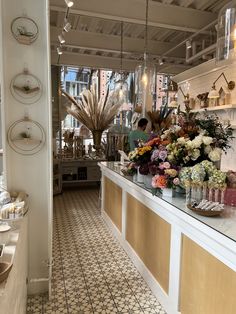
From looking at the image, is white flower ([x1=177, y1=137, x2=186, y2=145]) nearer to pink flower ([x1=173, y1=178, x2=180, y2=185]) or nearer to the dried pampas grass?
pink flower ([x1=173, y1=178, x2=180, y2=185])

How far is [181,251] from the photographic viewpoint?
1869 millimetres

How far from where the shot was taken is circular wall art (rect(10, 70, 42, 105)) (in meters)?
2.19

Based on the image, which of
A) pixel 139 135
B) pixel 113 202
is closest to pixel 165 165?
pixel 113 202

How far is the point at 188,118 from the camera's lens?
2.29 meters

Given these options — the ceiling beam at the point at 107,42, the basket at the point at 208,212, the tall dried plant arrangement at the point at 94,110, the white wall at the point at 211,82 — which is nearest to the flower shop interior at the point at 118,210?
the basket at the point at 208,212

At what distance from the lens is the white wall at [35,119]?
2.16 m

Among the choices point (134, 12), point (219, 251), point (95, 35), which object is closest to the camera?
point (219, 251)

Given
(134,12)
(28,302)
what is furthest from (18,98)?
(134,12)

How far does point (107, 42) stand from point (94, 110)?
5.11 ft

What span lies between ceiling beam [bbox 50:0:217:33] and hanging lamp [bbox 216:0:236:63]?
6.52 feet

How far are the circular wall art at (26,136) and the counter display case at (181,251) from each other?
1091mm

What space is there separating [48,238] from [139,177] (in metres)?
1.11

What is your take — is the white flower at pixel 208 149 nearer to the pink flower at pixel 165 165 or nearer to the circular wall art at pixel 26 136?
the pink flower at pixel 165 165

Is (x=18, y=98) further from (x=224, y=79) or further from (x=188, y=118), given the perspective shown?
(x=224, y=79)
